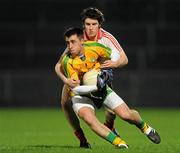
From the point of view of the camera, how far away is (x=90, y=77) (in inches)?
375

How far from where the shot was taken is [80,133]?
1023 cm

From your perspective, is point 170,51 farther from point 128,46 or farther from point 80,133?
point 80,133

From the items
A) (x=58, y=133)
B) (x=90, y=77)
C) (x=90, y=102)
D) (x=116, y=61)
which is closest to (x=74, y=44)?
(x=90, y=77)

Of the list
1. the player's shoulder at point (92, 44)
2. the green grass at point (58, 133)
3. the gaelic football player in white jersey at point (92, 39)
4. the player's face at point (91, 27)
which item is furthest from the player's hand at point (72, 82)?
the green grass at point (58, 133)

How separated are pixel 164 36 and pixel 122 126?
8.88 meters

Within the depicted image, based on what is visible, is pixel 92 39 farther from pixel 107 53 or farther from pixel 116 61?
pixel 116 61

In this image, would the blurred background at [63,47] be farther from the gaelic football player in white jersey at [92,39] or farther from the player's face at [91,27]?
the player's face at [91,27]

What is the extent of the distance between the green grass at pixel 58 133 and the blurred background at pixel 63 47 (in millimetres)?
1171

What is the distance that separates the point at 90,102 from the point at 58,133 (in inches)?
186

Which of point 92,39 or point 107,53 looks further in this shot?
point 92,39

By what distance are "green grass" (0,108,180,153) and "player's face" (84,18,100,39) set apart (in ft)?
4.54

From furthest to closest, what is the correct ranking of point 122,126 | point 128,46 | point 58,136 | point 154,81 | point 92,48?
point 128,46 < point 154,81 < point 122,126 < point 58,136 < point 92,48

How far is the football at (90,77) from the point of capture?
9.49 meters

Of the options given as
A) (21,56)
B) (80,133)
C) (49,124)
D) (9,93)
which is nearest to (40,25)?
(21,56)
